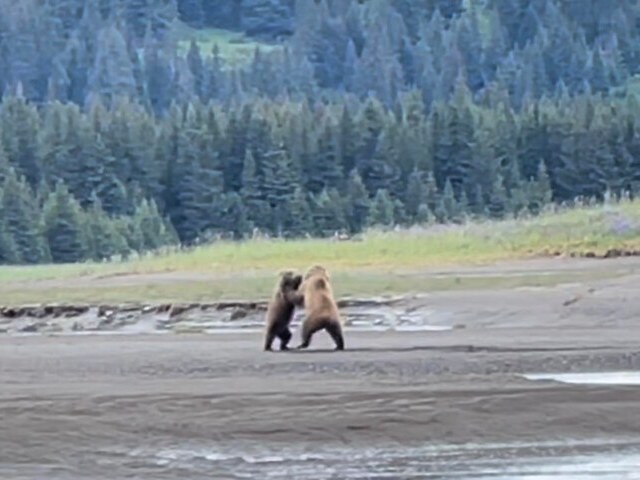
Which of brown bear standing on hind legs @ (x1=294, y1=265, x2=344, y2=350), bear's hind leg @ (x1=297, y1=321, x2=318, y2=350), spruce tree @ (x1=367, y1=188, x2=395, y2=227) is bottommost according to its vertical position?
bear's hind leg @ (x1=297, y1=321, x2=318, y2=350)

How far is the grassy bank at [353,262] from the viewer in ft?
62.0

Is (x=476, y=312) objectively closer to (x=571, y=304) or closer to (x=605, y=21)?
(x=571, y=304)

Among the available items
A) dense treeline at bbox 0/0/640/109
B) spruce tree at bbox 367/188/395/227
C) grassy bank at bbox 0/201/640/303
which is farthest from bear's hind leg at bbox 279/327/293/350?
dense treeline at bbox 0/0/640/109

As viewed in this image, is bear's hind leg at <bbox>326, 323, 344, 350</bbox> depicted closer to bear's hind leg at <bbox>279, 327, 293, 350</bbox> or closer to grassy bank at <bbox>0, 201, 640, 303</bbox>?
bear's hind leg at <bbox>279, 327, 293, 350</bbox>

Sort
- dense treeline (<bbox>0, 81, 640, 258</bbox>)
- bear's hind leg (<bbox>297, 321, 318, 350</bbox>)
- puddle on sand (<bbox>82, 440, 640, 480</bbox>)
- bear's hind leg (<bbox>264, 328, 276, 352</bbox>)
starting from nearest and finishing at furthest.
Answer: puddle on sand (<bbox>82, 440, 640, 480</bbox>) → bear's hind leg (<bbox>297, 321, 318, 350</bbox>) → bear's hind leg (<bbox>264, 328, 276, 352</bbox>) → dense treeline (<bbox>0, 81, 640, 258</bbox>)

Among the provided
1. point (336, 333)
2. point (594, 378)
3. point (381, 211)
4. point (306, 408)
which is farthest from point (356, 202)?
point (306, 408)

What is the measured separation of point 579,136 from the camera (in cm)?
2052

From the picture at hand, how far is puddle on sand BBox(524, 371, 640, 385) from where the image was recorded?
12031 millimetres

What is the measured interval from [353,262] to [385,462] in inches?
400

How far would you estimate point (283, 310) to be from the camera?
14.6m

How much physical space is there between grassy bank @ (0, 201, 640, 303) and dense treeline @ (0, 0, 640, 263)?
255 mm

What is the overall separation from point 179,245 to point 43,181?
177 cm

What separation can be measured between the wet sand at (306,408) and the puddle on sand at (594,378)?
0.58 ft

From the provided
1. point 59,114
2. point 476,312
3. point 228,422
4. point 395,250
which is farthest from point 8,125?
point 228,422
